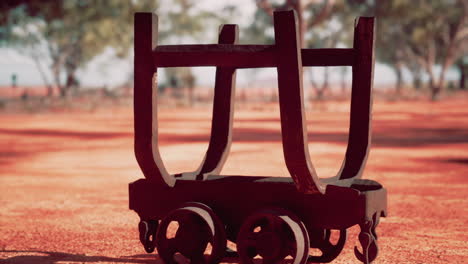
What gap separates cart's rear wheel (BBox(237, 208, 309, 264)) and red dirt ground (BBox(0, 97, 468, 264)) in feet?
2.97

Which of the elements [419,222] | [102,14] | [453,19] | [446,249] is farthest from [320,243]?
[453,19]

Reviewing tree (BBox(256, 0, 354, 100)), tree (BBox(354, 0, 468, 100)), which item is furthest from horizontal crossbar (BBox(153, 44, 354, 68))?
tree (BBox(354, 0, 468, 100))

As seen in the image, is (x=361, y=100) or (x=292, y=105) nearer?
(x=292, y=105)

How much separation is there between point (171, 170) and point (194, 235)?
7415 mm

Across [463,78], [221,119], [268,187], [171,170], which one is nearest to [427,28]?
[463,78]

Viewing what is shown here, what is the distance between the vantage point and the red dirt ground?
20.1 ft

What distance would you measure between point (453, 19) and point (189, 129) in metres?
34.4

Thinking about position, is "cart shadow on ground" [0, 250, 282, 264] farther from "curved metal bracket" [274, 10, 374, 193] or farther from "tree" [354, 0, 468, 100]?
"tree" [354, 0, 468, 100]

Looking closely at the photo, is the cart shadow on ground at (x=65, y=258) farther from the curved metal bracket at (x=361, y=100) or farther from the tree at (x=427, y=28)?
the tree at (x=427, y=28)

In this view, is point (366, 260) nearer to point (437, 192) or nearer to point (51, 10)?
point (437, 192)

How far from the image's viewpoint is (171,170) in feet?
40.0

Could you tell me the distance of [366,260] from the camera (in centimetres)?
452

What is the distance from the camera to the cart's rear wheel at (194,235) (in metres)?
4.71

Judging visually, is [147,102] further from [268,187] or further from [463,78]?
[463,78]
